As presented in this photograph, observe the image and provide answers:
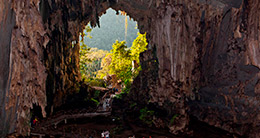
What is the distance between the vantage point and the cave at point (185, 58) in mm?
13469

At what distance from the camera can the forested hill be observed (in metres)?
102

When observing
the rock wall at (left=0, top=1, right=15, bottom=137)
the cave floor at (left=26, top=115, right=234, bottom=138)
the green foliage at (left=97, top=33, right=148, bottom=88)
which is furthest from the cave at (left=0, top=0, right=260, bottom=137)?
the green foliage at (left=97, top=33, right=148, bottom=88)

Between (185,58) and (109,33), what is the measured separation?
97.8 meters

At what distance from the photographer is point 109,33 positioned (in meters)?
109

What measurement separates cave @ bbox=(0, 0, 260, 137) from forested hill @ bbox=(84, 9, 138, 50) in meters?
80.5

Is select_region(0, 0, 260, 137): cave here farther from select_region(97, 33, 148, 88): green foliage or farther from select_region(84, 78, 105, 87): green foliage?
select_region(84, 78, 105, 87): green foliage

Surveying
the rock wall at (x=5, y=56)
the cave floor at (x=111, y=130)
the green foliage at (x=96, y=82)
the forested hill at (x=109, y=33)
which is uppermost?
the forested hill at (x=109, y=33)

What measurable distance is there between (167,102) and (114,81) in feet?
52.1

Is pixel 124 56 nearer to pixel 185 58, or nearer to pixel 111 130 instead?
pixel 185 58

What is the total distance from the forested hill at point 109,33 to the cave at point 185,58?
8048cm

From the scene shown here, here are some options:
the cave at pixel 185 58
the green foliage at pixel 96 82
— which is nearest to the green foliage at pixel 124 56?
the green foliage at pixel 96 82

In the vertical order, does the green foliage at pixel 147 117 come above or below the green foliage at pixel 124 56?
below

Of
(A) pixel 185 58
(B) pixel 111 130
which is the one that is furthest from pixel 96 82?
(A) pixel 185 58

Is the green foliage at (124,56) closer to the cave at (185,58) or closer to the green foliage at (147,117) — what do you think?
the cave at (185,58)
